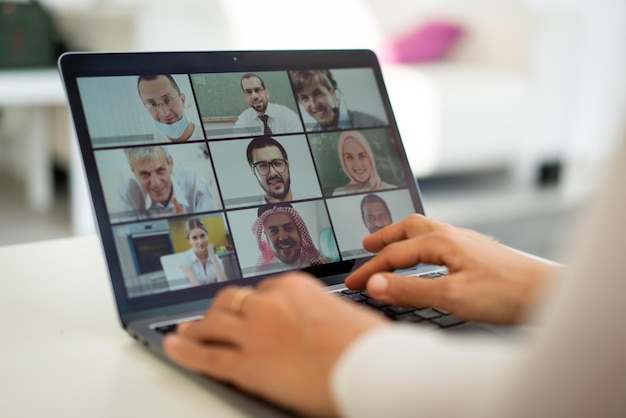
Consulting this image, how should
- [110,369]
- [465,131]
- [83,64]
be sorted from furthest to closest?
[465,131] < [83,64] < [110,369]

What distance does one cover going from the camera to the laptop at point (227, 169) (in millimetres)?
612

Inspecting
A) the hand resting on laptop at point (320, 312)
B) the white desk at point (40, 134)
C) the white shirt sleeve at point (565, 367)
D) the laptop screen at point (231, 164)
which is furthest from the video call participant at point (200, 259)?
the white desk at point (40, 134)

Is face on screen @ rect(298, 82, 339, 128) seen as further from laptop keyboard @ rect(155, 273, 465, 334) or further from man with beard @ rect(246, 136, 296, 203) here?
laptop keyboard @ rect(155, 273, 465, 334)

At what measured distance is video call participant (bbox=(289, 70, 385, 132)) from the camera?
2.46 feet

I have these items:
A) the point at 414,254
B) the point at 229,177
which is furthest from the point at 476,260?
the point at 229,177

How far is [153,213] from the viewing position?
625 millimetres

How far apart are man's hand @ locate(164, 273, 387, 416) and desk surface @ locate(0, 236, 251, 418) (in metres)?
0.03

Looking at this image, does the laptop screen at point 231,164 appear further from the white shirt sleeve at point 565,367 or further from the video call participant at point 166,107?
the white shirt sleeve at point 565,367

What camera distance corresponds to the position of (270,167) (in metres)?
0.71

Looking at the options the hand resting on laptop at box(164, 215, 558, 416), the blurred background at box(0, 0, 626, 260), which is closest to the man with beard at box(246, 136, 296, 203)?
the hand resting on laptop at box(164, 215, 558, 416)

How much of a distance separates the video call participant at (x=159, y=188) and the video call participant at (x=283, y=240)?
0.16 feet

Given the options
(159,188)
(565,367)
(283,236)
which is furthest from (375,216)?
(565,367)

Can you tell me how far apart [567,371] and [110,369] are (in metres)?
0.34

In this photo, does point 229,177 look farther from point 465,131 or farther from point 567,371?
point 465,131
